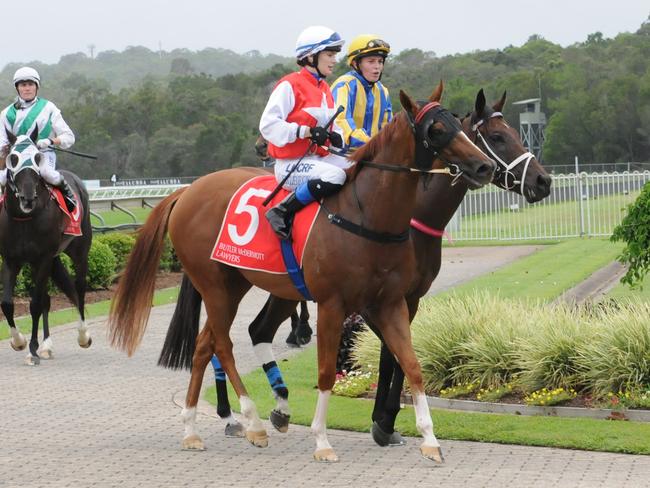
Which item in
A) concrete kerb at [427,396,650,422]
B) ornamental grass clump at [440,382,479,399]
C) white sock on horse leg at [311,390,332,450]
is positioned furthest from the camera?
ornamental grass clump at [440,382,479,399]

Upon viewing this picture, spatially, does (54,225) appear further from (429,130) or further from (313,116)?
(429,130)

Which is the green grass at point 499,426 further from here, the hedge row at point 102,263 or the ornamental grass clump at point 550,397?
the hedge row at point 102,263

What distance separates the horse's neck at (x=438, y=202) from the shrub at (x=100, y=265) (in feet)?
35.3

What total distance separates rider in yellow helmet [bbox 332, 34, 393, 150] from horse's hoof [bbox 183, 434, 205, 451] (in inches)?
83.7

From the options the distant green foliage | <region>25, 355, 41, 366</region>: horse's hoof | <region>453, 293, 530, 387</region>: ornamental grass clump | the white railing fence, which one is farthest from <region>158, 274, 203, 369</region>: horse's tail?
the white railing fence

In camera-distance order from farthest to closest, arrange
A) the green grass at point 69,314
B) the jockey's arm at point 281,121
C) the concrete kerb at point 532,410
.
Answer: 1. the green grass at point 69,314
2. the concrete kerb at point 532,410
3. the jockey's arm at point 281,121

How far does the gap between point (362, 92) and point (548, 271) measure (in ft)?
37.8

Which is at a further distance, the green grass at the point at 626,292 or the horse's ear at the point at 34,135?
the green grass at the point at 626,292

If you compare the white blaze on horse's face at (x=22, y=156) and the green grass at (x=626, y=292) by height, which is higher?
the white blaze on horse's face at (x=22, y=156)

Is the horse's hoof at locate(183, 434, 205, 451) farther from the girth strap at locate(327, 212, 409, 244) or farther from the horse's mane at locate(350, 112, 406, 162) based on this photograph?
the horse's mane at locate(350, 112, 406, 162)

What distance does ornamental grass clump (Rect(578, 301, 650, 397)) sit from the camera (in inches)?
324

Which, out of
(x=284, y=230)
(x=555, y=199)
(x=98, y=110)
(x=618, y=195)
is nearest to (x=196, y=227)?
(x=284, y=230)

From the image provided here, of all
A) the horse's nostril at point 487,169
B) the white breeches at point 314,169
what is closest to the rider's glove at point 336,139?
the white breeches at point 314,169

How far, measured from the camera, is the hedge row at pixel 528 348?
327 inches
